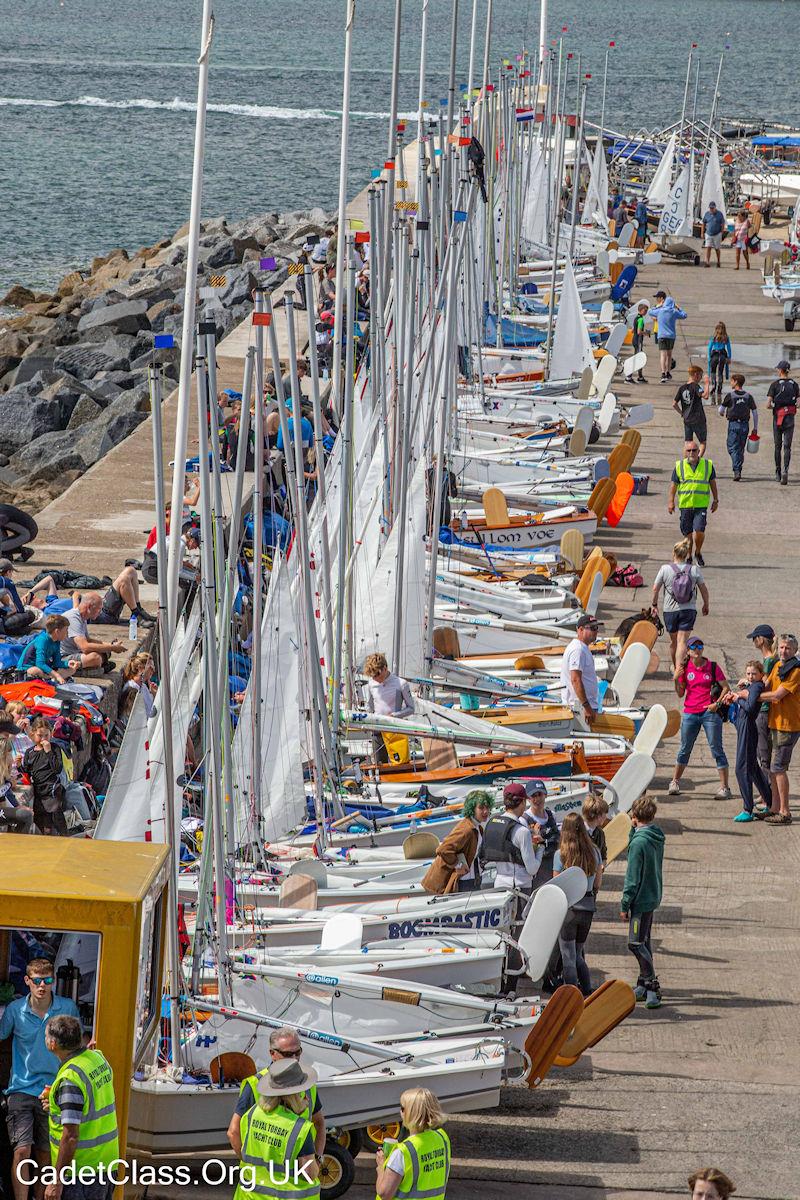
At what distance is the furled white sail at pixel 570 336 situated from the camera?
29375 millimetres

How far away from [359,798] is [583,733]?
250cm

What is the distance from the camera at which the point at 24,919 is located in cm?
926

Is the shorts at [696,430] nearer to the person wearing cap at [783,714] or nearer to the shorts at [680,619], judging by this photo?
the shorts at [680,619]

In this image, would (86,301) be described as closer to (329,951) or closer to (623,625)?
(623,625)

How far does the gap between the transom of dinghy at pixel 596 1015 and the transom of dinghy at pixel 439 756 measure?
14.9ft

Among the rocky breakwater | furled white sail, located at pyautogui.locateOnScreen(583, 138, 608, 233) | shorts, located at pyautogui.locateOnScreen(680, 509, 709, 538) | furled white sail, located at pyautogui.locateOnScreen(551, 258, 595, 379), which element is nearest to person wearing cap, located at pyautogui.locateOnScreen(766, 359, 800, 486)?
furled white sail, located at pyautogui.locateOnScreen(551, 258, 595, 379)

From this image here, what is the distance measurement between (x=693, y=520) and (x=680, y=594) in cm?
370

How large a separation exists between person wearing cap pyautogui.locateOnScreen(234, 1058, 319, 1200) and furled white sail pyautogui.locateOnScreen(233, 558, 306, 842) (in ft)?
16.1

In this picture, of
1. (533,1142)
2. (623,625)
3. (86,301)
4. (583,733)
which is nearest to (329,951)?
(533,1142)

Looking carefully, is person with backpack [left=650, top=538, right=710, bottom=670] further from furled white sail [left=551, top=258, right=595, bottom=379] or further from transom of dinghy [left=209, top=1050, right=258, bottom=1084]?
furled white sail [left=551, top=258, right=595, bottom=379]

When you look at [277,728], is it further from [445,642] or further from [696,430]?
[696,430]

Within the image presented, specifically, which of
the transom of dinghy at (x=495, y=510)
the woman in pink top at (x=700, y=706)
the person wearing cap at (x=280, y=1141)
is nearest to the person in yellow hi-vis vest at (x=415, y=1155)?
the person wearing cap at (x=280, y=1141)

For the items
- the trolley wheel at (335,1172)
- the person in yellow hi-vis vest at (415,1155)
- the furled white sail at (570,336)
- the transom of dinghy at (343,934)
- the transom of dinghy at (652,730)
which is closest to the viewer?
the person in yellow hi-vis vest at (415,1155)

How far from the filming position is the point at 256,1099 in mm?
8938
